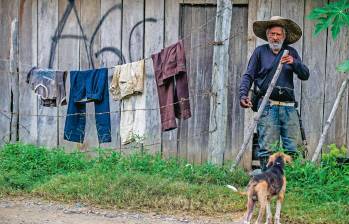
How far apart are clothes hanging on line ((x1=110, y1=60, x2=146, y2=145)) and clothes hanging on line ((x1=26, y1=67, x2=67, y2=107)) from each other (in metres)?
0.75

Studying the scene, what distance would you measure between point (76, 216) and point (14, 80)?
3136mm

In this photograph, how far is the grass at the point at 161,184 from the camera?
20.6 feet

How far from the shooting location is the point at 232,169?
716cm

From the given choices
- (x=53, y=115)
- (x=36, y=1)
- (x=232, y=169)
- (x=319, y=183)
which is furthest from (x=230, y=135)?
(x=36, y=1)

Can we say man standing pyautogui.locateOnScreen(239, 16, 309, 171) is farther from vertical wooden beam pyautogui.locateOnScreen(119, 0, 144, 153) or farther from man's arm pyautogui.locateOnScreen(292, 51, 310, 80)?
vertical wooden beam pyautogui.locateOnScreen(119, 0, 144, 153)

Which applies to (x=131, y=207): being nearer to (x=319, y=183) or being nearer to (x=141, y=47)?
(x=319, y=183)

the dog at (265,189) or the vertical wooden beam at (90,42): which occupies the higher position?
the vertical wooden beam at (90,42)

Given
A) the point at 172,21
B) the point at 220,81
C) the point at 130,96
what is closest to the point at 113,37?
the point at 172,21

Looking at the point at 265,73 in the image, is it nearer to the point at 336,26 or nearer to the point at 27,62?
the point at 336,26

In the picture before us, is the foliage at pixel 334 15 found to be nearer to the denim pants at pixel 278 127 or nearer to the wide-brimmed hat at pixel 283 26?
the wide-brimmed hat at pixel 283 26

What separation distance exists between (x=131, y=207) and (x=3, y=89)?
3.80 metres

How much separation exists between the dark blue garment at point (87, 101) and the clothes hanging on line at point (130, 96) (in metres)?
0.16

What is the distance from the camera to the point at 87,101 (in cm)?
832

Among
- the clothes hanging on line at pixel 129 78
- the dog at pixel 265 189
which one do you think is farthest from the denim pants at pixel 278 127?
the clothes hanging on line at pixel 129 78
